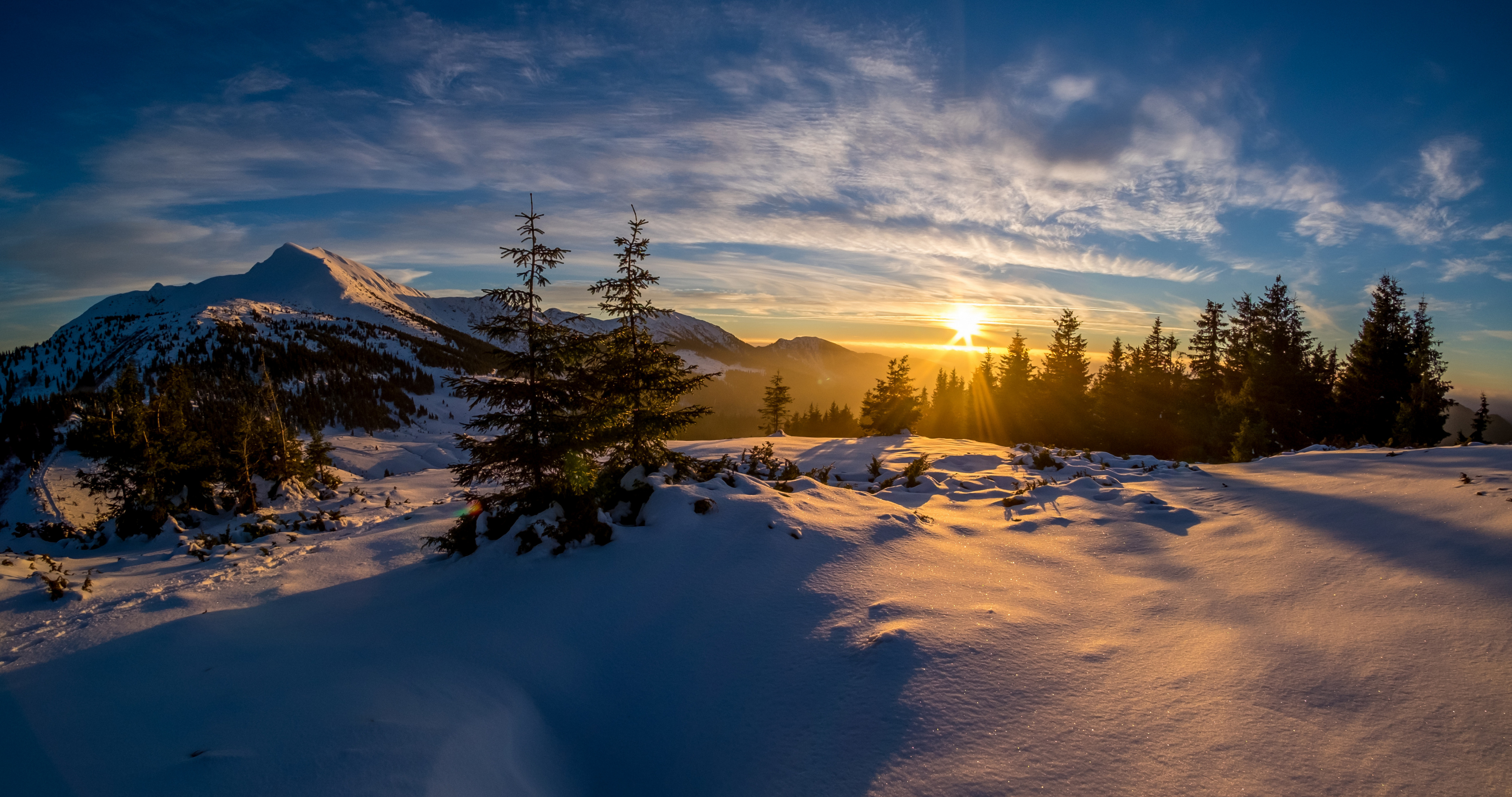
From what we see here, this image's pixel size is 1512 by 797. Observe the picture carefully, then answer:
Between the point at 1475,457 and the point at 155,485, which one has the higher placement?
the point at 1475,457

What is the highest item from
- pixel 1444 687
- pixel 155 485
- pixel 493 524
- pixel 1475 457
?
pixel 1475 457

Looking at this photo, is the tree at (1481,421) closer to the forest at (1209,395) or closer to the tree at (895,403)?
the forest at (1209,395)

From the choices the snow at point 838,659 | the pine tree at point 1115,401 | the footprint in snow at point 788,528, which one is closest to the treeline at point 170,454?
the snow at point 838,659

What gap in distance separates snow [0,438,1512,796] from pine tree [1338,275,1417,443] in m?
26.4

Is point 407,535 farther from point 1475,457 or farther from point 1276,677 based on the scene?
point 1475,457

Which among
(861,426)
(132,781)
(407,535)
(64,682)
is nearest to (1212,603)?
(132,781)

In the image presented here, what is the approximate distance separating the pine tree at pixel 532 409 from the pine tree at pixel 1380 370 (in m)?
37.2

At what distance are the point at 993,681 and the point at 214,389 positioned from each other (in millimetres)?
140180

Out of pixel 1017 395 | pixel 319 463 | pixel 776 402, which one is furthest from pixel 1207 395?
pixel 319 463

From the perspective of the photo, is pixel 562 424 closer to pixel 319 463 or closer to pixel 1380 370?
pixel 319 463

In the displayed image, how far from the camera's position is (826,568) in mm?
6551

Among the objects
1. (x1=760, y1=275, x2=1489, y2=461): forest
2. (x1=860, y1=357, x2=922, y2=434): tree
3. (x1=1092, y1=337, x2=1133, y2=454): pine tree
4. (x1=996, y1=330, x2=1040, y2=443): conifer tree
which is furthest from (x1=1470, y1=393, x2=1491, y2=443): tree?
(x1=860, y1=357, x2=922, y2=434): tree

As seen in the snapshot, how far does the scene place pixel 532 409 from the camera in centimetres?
988

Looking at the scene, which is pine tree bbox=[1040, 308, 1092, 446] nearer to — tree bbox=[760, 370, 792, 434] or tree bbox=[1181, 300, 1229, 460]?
tree bbox=[1181, 300, 1229, 460]
